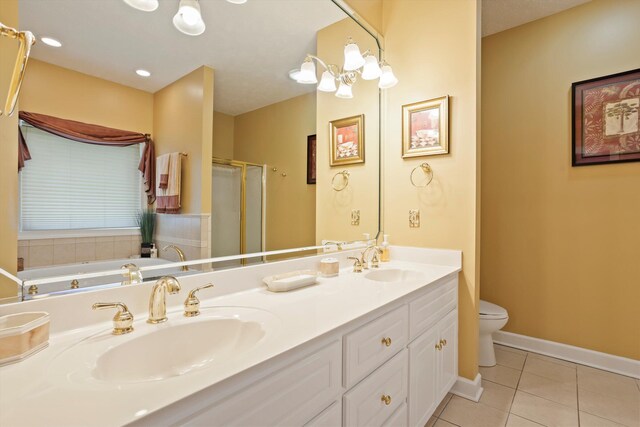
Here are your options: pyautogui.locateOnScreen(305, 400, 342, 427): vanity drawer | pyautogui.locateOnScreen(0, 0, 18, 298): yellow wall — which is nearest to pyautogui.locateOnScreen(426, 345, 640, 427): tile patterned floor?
pyautogui.locateOnScreen(305, 400, 342, 427): vanity drawer

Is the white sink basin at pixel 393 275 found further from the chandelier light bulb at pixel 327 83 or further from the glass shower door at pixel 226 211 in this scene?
the chandelier light bulb at pixel 327 83

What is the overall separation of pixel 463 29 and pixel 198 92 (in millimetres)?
1675

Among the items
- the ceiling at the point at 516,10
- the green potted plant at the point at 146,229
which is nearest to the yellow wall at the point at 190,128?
the green potted plant at the point at 146,229

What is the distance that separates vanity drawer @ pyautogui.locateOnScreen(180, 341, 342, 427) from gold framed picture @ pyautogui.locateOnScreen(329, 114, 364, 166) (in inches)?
49.1

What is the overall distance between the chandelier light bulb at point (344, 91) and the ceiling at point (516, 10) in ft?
4.58

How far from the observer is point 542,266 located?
7.93 feet

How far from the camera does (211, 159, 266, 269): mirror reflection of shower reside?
1231 mm

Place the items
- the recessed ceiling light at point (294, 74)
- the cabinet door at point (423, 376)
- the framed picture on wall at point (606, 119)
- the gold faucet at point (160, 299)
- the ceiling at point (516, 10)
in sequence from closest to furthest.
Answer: the gold faucet at point (160, 299) < the cabinet door at point (423, 376) < the recessed ceiling light at point (294, 74) < the framed picture on wall at point (606, 119) < the ceiling at point (516, 10)

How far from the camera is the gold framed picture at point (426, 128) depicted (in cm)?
190

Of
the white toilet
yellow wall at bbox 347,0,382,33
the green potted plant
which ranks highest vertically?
yellow wall at bbox 347,0,382,33

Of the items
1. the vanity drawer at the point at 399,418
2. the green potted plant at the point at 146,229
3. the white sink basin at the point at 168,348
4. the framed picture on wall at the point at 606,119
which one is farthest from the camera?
the framed picture on wall at the point at 606,119

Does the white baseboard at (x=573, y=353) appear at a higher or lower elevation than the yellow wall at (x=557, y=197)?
lower

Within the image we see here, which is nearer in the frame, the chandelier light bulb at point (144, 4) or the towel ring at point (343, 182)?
the chandelier light bulb at point (144, 4)

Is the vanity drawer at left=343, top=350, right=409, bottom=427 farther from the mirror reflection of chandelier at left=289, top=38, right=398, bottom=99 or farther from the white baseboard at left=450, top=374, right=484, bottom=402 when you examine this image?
the mirror reflection of chandelier at left=289, top=38, right=398, bottom=99
